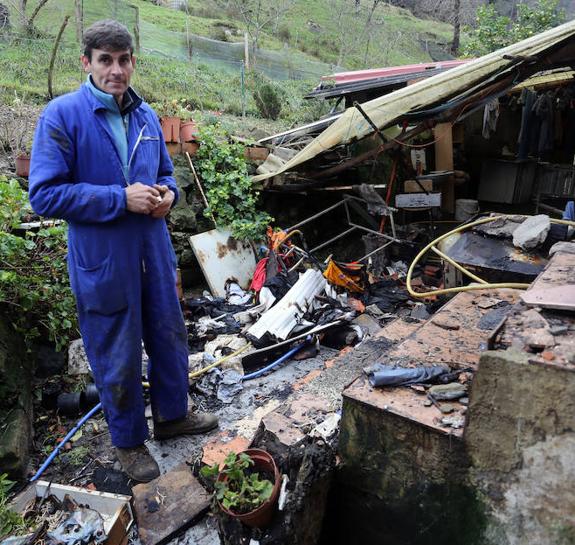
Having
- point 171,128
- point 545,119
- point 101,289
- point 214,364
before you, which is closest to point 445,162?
point 545,119

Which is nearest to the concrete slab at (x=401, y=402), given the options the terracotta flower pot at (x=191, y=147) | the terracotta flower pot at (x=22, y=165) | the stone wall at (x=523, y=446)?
the stone wall at (x=523, y=446)

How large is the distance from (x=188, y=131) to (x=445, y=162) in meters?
4.15

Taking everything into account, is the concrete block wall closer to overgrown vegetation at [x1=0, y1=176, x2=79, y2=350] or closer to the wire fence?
overgrown vegetation at [x1=0, y1=176, x2=79, y2=350]

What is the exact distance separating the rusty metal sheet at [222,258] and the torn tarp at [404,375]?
351 centimetres

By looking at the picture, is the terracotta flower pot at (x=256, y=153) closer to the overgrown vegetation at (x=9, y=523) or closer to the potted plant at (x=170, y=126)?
the potted plant at (x=170, y=126)

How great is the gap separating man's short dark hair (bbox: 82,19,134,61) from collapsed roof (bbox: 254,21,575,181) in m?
3.31

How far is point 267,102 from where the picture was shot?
37.0 feet

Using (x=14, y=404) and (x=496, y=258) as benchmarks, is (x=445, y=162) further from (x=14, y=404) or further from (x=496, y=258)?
(x=14, y=404)

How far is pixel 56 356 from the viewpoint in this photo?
3674mm

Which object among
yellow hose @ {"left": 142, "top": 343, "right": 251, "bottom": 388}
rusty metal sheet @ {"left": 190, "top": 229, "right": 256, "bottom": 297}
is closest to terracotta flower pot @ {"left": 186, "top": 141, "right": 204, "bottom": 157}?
rusty metal sheet @ {"left": 190, "top": 229, "right": 256, "bottom": 297}

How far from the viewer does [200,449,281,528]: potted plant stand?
178cm

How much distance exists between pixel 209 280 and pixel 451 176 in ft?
13.6

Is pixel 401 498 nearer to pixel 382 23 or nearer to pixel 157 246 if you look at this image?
pixel 157 246

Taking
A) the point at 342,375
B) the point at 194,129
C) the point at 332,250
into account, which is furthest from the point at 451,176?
→ the point at 342,375
